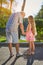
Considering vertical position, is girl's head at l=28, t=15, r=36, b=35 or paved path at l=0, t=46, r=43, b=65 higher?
girl's head at l=28, t=15, r=36, b=35

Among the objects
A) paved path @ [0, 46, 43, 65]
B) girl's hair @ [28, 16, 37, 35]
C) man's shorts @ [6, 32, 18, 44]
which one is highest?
girl's hair @ [28, 16, 37, 35]

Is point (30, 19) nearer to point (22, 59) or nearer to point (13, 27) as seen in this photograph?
point (13, 27)

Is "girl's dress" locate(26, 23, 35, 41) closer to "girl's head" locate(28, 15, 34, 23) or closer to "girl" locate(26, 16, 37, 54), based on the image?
"girl" locate(26, 16, 37, 54)

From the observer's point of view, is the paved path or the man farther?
the paved path

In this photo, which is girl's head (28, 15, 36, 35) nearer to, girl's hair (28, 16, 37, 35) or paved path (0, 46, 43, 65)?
girl's hair (28, 16, 37, 35)

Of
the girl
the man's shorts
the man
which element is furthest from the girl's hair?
the man's shorts

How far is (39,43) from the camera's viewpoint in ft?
11.5

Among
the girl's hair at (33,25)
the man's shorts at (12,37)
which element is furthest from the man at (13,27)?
the girl's hair at (33,25)

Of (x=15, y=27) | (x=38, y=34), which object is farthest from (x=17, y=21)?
(x=38, y=34)

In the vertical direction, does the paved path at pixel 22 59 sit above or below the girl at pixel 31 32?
below

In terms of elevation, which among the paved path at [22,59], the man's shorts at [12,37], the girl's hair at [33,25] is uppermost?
the girl's hair at [33,25]

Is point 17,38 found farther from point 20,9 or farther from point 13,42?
point 20,9

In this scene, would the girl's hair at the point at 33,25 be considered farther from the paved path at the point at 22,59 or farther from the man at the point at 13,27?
the paved path at the point at 22,59

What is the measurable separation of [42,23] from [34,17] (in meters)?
0.12
